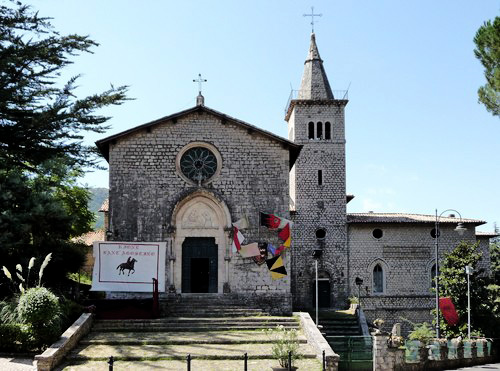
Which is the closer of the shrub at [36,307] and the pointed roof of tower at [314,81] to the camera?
the shrub at [36,307]

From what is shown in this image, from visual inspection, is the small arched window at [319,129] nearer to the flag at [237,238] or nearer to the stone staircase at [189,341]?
the flag at [237,238]

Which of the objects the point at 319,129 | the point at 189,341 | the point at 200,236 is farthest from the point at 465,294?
the point at 319,129

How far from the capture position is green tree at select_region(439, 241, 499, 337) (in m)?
25.7

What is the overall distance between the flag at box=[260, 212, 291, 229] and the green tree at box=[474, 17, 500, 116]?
30.2ft

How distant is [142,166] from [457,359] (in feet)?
46.7

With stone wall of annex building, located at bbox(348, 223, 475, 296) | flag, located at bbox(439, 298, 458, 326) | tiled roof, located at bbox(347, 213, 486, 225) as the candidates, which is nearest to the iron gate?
flag, located at bbox(439, 298, 458, 326)

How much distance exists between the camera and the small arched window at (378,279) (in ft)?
115

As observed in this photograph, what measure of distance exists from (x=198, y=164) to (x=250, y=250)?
4.24 metres

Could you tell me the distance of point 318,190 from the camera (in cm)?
3609

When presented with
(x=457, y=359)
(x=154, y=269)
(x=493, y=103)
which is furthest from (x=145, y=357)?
(x=493, y=103)

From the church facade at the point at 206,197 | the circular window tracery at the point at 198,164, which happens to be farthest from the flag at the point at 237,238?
the circular window tracery at the point at 198,164

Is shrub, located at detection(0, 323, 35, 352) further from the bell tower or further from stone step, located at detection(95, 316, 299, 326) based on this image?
the bell tower

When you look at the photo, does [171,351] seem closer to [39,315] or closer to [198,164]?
[39,315]

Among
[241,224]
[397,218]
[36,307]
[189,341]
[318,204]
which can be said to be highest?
[318,204]
